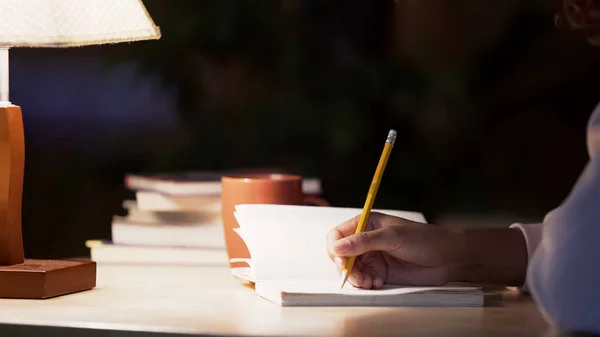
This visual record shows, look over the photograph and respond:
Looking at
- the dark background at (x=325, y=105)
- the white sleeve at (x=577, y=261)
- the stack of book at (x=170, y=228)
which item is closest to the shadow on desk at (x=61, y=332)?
the white sleeve at (x=577, y=261)

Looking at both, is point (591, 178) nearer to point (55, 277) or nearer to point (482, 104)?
point (55, 277)

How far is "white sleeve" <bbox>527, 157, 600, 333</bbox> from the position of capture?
0.91 m

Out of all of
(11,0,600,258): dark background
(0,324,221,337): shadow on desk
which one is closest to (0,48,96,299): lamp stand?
(0,324,221,337): shadow on desk

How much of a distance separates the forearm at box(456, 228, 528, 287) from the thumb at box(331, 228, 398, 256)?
5.5 inches

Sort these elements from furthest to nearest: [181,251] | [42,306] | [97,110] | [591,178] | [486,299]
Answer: [97,110]
[181,251]
[486,299]
[42,306]
[591,178]

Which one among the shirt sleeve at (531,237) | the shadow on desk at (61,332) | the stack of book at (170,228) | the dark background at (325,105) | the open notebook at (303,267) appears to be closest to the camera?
the shadow on desk at (61,332)

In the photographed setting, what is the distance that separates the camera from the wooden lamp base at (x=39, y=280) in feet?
3.53

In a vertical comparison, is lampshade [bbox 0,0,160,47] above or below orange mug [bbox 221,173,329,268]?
above

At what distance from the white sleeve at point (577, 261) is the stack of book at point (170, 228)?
23.6 inches

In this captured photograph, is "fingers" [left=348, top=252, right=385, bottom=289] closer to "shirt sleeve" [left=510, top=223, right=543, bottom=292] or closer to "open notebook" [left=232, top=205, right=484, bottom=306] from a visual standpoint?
"open notebook" [left=232, top=205, right=484, bottom=306]

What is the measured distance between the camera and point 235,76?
2053mm

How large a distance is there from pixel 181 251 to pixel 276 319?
0.47 m

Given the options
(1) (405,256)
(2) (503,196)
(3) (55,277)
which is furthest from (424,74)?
(3) (55,277)

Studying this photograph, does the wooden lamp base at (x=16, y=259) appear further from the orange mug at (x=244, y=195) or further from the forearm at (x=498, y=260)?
the forearm at (x=498, y=260)
